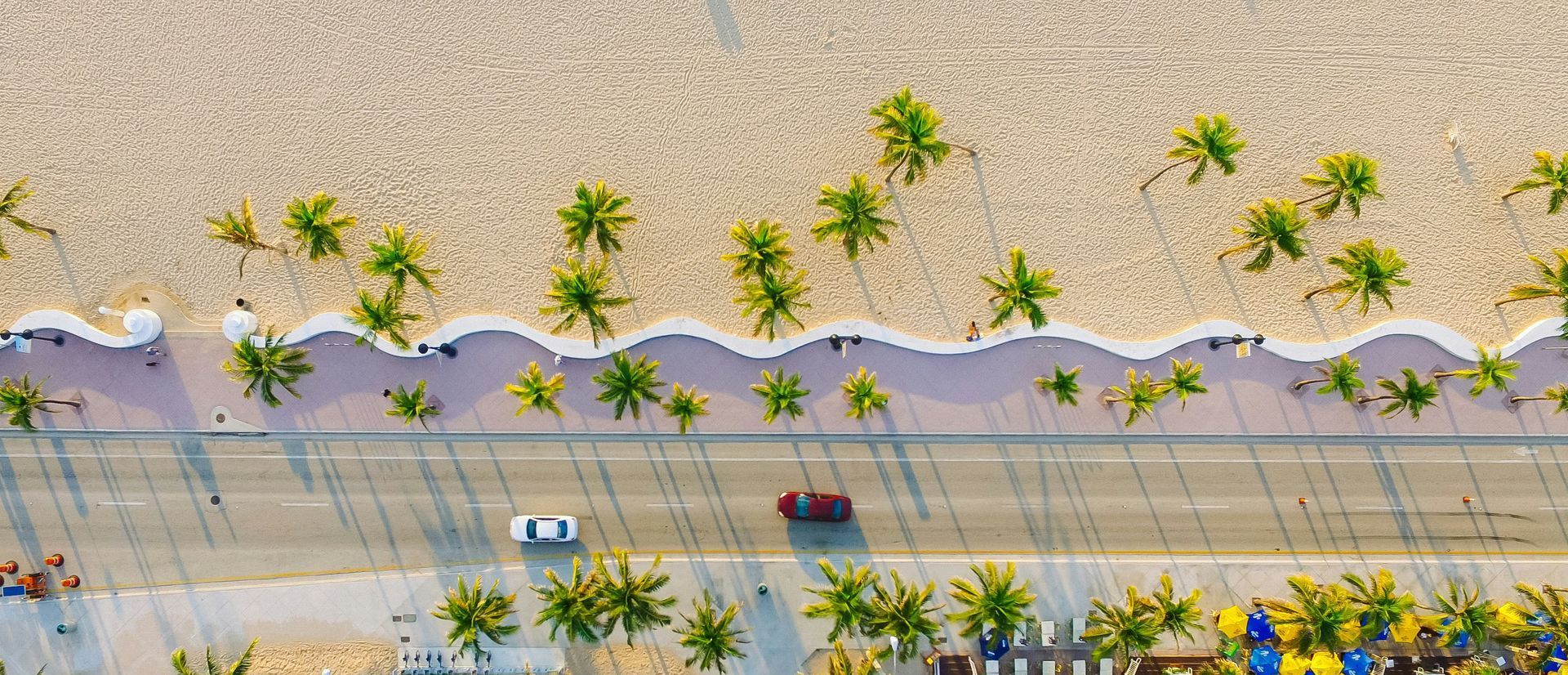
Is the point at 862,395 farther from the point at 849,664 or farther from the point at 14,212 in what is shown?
the point at 14,212

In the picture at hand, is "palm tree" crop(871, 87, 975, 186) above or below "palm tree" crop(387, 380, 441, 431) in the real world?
above

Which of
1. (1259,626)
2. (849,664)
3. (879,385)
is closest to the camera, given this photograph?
(849,664)

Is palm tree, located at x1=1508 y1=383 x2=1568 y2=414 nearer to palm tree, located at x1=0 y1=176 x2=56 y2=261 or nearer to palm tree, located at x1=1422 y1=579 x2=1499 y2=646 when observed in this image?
palm tree, located at x1=1422 y1=579 x2=1499 y2=646

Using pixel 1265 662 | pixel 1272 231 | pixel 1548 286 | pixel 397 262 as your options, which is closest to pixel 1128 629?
pixel 1265 662

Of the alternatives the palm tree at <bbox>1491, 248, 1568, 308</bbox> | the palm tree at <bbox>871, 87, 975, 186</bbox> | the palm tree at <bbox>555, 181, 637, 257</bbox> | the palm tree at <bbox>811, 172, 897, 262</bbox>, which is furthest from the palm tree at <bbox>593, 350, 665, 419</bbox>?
the palm tree at <bbox>1491, 248, 1568, 308</bbox>

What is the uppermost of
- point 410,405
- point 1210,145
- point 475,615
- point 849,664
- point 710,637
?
point 410,405

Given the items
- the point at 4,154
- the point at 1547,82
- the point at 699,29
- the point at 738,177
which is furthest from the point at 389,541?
the point at 1547,82

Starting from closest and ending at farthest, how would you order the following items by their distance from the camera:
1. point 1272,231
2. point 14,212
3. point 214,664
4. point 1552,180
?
point 1272,231, point 1552,180, point 214,664, point 14,212

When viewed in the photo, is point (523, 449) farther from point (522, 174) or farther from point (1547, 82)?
point (1547, 82)
